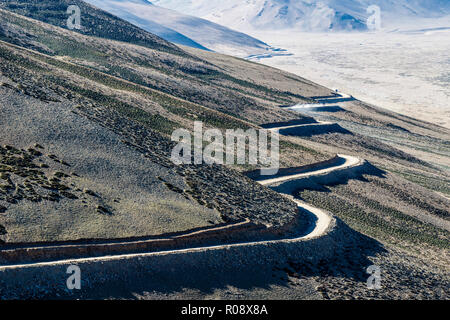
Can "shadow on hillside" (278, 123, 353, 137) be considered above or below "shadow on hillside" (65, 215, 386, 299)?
below

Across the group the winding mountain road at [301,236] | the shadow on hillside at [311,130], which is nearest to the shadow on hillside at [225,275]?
the winding mountain road at [301,236]

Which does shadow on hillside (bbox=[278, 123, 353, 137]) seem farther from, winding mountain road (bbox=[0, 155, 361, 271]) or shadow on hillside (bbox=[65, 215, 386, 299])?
shadow on hillside (bbox=[65, 215, 386, 299])

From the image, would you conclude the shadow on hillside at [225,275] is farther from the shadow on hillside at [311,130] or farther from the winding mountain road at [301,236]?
the shadow on hillside at [311,130]

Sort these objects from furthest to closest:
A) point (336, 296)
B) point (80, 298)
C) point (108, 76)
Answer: point (108, 76) → point (336, 296) → point (80, 298)

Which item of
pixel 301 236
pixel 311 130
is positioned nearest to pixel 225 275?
pixel 301 236

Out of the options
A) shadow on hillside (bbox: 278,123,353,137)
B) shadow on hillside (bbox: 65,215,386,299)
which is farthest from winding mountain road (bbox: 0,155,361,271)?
shadow on hillside (bbox: 278,123,353,137)

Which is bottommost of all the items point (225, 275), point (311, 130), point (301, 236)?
point (311, 130)

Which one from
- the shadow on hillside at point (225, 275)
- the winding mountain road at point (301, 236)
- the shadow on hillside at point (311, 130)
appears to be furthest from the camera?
the shadow on hillside at point (311, 130)

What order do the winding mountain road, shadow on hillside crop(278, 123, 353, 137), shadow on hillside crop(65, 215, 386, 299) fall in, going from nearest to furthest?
the winding mountain road < shadow on hillside crop(65, 215, 386, 299) < shadow on hillside crop(278, 123, 353, 137)

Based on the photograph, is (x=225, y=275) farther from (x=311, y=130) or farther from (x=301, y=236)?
(x=311, y=130)

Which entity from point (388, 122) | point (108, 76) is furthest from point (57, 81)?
point (388, 122)
